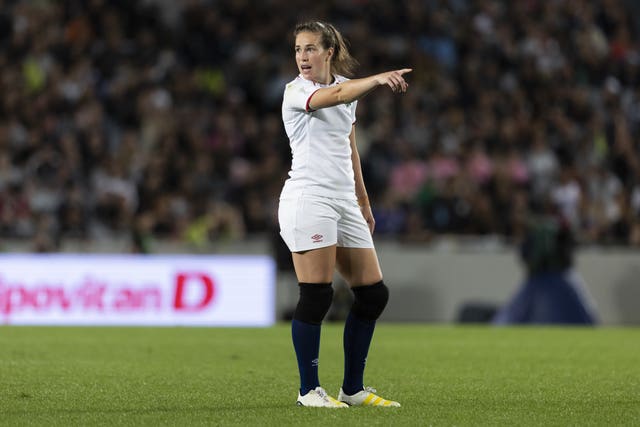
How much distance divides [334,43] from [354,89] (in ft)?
1.91

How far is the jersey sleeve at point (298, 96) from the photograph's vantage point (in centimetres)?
617

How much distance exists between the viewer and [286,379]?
806cm

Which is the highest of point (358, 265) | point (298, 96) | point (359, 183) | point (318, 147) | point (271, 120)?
point (271, 120)

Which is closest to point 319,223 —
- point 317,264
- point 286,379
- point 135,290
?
point 317,264

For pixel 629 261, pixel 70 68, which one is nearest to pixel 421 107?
pixel 629 261

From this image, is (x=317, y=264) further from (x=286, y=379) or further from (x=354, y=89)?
(x=286, y=379)

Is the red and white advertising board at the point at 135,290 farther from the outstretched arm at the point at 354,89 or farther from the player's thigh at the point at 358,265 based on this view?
the outstretched arm at the point at 354,89

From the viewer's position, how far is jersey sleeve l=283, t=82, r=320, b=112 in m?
6.17

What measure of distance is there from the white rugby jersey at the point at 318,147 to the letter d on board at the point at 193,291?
32.5ft

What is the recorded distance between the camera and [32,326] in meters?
14.8

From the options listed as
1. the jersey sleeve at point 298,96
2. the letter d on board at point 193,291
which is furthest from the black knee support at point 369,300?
the letter d on board at point 193,291

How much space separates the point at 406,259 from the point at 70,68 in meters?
5.80

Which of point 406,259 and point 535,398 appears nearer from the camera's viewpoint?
point 535,398

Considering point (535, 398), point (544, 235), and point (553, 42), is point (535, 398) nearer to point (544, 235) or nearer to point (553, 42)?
point (544, 235)
